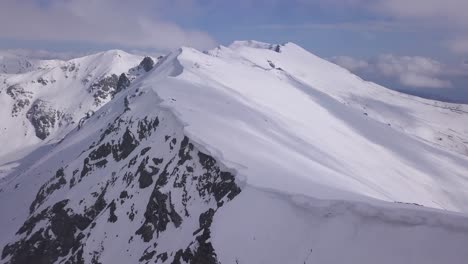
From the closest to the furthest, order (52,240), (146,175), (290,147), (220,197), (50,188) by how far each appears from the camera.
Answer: (220,197) → (146,175) → (52,240) → (290,147) → (50,188)

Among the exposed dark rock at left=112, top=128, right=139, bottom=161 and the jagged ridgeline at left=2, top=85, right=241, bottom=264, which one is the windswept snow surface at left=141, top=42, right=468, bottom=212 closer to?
the jagged ridgeline at left=2, top=85, right=241, bottom=264

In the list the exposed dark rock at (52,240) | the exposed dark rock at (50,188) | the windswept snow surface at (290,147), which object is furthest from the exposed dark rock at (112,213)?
the exposed dark rock at (50,188)

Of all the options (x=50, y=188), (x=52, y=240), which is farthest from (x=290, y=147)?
(x=50, y=188)

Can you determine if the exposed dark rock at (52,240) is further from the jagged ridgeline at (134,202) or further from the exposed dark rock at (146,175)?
the exposed dark rock at (146,175)

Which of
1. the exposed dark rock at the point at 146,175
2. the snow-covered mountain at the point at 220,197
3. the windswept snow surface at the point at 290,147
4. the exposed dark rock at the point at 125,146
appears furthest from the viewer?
the exposed dark rock at the point at 125,146

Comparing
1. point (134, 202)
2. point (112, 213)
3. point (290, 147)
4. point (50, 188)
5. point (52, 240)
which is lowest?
point (50, 188)

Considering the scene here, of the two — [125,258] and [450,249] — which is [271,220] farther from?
[125,258]

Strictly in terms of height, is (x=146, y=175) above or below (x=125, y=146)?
above

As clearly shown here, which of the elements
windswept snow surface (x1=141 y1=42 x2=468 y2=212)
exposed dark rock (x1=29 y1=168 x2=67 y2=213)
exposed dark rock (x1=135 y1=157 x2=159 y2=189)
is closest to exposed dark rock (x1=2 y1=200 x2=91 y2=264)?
exposed dark rock (x1=29 y1=168 x2=67 y2=213)

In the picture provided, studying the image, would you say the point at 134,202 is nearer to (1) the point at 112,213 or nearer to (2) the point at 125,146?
(1) the point at 112,213
